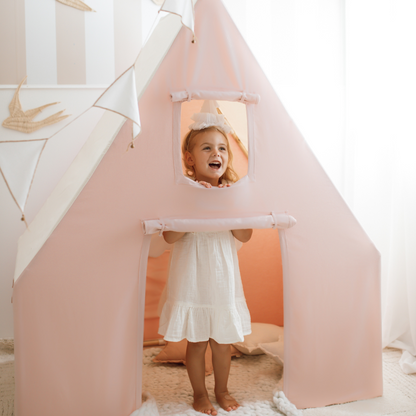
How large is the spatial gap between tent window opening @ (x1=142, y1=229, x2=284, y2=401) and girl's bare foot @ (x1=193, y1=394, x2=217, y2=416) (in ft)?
1.07

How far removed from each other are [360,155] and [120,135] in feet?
4.15

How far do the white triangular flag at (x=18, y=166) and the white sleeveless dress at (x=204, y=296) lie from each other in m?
0.58

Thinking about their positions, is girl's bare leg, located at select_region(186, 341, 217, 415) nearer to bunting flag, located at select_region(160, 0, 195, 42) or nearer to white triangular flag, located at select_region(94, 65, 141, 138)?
white triangular flag, located at select_region(94, 65, 141, 138)

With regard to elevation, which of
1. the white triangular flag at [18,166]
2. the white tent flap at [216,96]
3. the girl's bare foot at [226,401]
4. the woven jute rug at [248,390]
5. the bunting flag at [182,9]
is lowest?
the woven jute rug at [248,390]

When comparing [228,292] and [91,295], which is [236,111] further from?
[91,295]

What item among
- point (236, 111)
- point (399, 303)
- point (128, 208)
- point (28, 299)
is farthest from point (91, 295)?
point (399, 303)

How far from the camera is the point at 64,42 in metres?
1.91

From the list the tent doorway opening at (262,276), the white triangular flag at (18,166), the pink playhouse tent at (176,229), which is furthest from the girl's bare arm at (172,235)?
the tent doorway opening at (262,276)

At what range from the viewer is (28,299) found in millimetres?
1122

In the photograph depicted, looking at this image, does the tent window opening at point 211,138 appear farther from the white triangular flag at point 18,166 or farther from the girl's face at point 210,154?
the white triangular flag at point 18,166

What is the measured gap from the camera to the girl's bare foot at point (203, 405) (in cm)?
132

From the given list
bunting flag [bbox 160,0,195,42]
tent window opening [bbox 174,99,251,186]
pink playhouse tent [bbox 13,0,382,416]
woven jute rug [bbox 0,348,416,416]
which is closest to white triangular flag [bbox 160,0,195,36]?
bunting flag [bbox 160,0,195,42]

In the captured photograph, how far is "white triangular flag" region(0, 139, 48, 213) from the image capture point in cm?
100

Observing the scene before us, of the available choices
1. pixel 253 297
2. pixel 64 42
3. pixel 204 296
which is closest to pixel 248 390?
pixel 204 296
